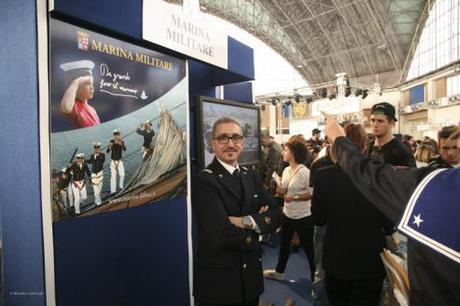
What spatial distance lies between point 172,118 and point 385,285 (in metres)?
1.78

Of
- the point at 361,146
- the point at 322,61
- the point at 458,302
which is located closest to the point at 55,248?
the point at 458,302

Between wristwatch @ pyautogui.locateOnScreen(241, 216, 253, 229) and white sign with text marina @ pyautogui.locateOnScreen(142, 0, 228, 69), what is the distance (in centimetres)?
107

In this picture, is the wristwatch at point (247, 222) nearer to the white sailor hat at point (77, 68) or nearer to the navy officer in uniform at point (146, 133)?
the navy officer in uniform at point (146, 133)

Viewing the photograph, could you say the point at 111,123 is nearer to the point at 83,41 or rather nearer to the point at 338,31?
the point at 83,41

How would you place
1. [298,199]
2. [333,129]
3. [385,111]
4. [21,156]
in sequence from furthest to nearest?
[298,199] < [385,111] < [21,156] < [333,129]

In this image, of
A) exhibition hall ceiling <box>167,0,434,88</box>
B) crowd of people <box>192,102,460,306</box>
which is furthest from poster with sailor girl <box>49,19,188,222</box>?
exhibition hall ceiling <box>167,0,434,88</box>

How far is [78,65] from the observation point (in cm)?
152

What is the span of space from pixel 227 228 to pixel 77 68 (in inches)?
40.2

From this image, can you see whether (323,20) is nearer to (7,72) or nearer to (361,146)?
(361,146)

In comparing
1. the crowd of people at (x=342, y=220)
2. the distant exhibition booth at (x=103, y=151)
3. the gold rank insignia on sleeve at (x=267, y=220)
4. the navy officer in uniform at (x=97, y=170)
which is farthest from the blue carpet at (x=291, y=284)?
the navy officer in uniform at (x=97, y=170)

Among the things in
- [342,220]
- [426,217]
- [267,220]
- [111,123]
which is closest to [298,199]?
[342,220]

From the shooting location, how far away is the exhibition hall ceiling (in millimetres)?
16172

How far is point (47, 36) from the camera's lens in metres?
1.38

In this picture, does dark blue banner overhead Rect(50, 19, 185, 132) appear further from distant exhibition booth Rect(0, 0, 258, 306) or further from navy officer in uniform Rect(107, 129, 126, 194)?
navy officer in uniform Rect(107, 129, 126, 194)
